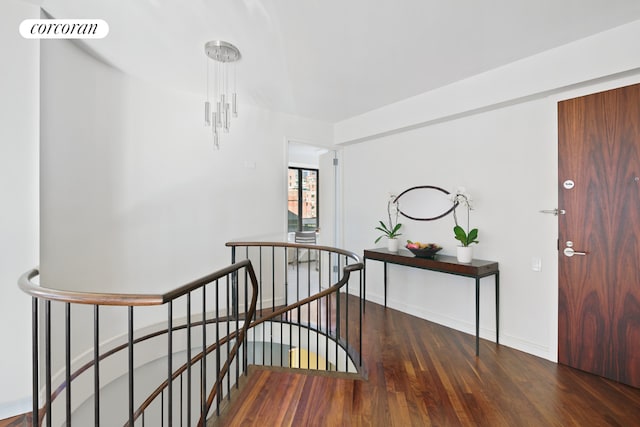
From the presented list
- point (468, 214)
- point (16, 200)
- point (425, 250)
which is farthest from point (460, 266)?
point (16, 200)

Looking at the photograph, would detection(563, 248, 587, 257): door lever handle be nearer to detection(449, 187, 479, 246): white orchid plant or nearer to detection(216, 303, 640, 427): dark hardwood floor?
detection(449, 187, 479, 246): white orchid plant

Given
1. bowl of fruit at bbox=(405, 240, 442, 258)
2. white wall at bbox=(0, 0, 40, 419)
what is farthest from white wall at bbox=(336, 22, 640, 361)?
white wall at bbox=(0, 0, 40, 419)

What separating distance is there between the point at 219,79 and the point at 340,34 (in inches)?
57.8

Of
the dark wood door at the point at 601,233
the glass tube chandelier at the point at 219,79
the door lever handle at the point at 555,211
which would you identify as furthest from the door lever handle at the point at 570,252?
the glass tube chandelier at the point at 219,79

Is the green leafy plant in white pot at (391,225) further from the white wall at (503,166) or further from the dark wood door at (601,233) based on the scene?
the dark wood door at (601,233)

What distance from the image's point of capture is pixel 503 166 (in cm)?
302

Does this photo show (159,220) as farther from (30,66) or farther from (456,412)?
(456,412)

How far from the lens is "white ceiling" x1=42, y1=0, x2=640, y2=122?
2031 millimetres

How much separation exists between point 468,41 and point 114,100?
3261 millimetres

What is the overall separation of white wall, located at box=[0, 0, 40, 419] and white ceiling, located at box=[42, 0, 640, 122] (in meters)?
0.35

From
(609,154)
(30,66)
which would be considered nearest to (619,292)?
(609,154)

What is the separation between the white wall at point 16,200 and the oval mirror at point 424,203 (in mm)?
3588

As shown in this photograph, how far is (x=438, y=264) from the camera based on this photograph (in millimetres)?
3102

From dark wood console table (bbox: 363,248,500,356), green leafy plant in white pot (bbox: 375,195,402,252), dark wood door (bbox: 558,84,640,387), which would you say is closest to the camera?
dark wood door (bbox: 558,84,640,387)
